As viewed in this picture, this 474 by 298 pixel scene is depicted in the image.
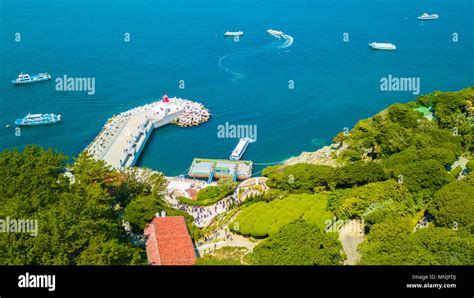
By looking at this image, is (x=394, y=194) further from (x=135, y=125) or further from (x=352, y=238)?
(x=135, y=125)

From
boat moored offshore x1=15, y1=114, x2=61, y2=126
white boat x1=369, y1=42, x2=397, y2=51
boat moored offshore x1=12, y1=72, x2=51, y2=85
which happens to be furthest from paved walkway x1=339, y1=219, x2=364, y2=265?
white boat x1=369, y1=42, x2=397, y2=51

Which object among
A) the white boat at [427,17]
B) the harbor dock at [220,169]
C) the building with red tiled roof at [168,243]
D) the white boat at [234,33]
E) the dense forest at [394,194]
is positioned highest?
the white boat at [427,17]

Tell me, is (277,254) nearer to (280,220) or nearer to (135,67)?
(280,220)

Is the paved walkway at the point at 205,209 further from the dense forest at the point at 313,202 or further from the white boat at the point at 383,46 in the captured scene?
the white boat at the point at 383,46

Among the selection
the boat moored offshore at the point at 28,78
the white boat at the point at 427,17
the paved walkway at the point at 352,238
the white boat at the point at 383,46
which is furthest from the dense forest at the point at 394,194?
the white boat at the point at 427,17

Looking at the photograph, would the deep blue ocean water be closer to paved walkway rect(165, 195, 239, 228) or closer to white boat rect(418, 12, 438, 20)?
white boat rect(418, 12, 438, 20)
